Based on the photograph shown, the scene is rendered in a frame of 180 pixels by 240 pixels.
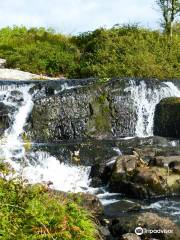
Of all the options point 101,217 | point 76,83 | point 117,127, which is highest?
point 76,83

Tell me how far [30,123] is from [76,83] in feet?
10.5

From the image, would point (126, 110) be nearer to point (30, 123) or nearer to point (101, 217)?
point (30, 123)

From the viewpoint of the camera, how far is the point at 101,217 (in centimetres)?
1143

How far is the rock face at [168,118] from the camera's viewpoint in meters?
20.5

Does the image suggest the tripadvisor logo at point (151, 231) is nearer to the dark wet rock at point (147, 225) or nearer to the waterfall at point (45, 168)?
the dark wet rock at point (147, 225)

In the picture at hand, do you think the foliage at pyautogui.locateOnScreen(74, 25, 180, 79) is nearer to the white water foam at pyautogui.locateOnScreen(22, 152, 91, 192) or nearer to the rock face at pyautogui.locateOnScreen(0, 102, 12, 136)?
the rock face at pyautogui.locateOnScreen(0, 102, 12, 136)

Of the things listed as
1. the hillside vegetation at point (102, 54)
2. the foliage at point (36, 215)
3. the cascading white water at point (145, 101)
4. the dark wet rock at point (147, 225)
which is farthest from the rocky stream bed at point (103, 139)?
the hillside vegetation at point (102, 54)

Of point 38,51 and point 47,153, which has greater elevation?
point 38,51

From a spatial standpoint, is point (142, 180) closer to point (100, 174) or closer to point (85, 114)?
point (100, 174)

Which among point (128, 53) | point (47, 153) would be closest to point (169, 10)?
point (128, 53)

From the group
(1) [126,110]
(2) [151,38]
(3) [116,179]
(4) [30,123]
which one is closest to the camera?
(3) [116,179]

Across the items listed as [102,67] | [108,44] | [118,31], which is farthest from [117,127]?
[118,31]

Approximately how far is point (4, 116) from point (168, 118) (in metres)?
6.08

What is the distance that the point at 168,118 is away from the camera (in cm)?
2092
